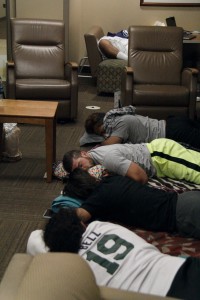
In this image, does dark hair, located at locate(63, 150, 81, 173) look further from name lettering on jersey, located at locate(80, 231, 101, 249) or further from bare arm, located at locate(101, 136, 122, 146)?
name lettering on jersey, located at locate(80, 231, 101, 249)

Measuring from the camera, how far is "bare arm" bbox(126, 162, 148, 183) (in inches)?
104

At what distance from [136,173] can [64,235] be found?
1.13 meters

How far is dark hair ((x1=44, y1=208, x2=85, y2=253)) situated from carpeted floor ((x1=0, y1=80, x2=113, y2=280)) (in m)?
0.65

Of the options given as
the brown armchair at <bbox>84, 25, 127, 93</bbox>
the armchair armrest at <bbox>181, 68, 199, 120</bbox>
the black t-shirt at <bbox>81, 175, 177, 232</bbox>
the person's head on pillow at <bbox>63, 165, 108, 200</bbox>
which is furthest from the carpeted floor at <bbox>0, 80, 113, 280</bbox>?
the brown armchair at <bbox>84, 25, 127, 93</bbox>

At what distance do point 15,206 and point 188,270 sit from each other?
5.30 feet

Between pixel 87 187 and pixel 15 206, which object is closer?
pixel 87 187

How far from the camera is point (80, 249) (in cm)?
160

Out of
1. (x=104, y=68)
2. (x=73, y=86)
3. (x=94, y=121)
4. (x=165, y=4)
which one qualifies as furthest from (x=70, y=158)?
(x=165, y=4)

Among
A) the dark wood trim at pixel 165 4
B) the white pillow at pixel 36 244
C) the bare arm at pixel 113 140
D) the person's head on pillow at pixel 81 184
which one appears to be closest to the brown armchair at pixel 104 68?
the dark wood trim at pixel 165 4

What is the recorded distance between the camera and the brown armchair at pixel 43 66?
14.9 feet

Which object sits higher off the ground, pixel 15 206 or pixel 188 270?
pixel 188 270

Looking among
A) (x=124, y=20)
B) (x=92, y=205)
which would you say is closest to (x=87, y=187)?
(x=92, y=205)

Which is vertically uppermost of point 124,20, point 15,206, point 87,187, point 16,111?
point 124,20

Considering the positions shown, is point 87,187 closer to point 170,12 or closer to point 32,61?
point 32,61
